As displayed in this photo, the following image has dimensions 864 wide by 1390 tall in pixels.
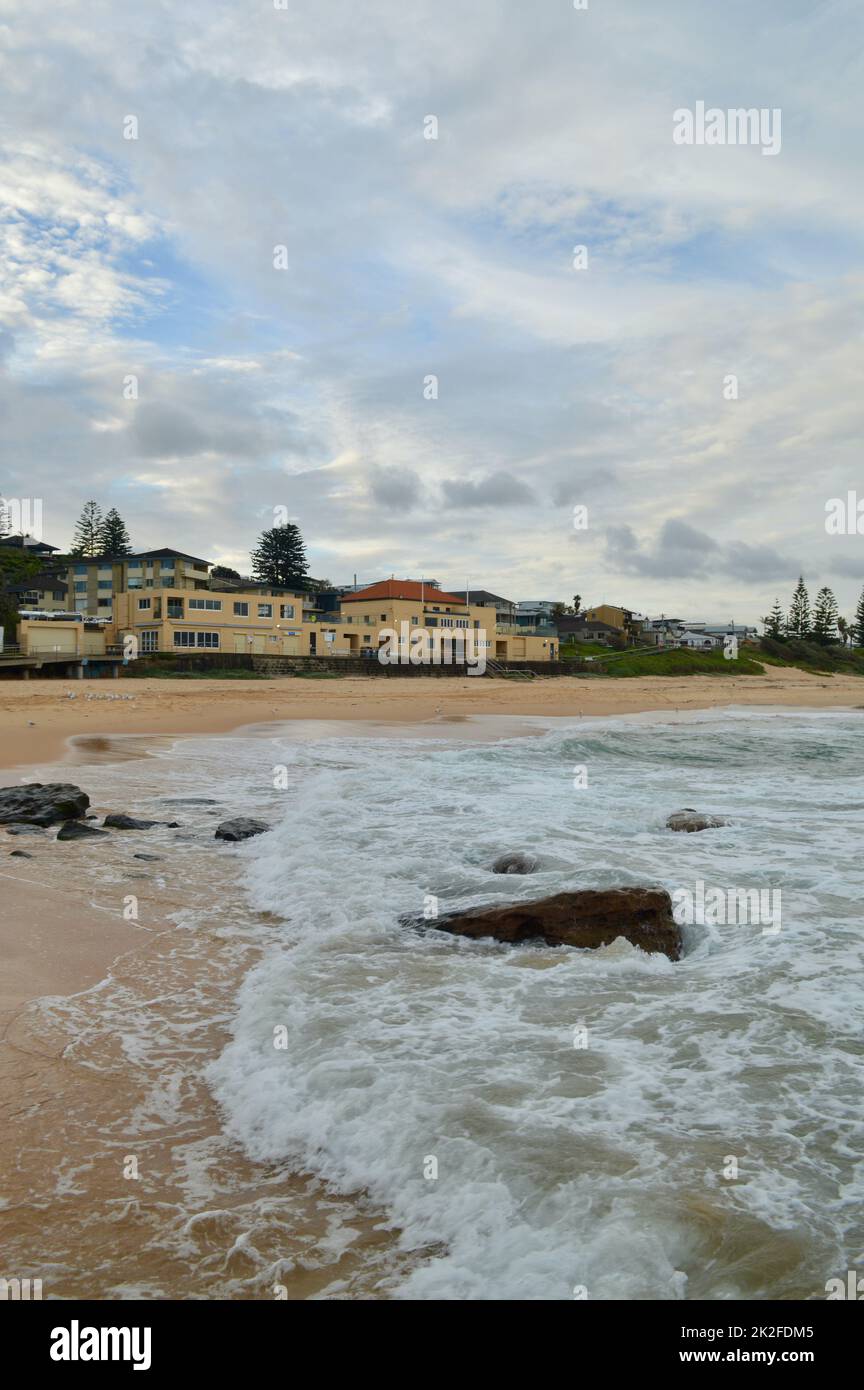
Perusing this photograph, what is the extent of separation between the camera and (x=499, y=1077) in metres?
5.01

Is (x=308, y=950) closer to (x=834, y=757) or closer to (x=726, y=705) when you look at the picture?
(x=834, y=757)

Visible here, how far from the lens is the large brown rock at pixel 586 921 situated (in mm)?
7293

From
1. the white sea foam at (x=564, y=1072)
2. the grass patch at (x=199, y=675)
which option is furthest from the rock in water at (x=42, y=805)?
the grass patch at (x=199, y=675)

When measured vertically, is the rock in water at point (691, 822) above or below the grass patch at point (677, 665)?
below

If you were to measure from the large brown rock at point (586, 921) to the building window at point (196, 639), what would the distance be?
57.8 metres

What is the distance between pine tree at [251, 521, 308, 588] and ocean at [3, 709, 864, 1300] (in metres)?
97.7

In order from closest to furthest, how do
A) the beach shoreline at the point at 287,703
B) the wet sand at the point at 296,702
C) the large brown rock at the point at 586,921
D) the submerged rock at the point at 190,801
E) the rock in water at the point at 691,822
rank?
the large brown rock at the point at 586,921 < the rock in water at the point at 691,822 < the submerged rock at the point at 190,801 < the beach shoreline at the point at 287,703 < the wet sand at the point at 296,702

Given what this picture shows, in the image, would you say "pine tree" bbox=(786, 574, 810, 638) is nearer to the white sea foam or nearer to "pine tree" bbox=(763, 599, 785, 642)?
"pine tree" bbox=(763, 599, 785, 642)

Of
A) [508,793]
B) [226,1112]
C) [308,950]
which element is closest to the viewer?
[226,1112]

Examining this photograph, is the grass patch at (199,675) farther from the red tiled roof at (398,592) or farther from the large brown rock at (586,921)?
the large brown rock at (586,921)

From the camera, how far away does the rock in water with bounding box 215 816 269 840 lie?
11.5 m

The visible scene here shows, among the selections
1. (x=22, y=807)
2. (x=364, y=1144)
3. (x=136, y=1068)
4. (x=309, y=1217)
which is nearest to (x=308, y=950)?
(x=136, y=1068)
